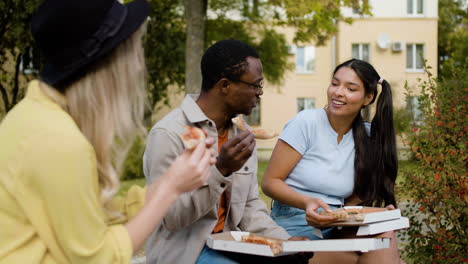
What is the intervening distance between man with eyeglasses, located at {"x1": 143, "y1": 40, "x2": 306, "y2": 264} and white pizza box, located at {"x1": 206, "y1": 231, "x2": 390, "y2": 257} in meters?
0.14

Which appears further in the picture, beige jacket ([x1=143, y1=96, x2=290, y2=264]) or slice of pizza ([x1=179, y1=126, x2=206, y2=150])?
beige jacket ([x1=143, y1=96, x2=290, y2=264])

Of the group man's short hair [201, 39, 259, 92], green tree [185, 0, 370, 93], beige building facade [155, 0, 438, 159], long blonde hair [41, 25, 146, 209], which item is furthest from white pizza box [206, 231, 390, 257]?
beige building facade [155, 0, 438, 159]

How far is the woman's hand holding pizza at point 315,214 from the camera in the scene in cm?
268

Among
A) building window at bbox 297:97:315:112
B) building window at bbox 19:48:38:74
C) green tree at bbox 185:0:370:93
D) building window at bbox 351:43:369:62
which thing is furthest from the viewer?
building window at bbox 297:97:315:112

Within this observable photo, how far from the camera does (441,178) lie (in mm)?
3854

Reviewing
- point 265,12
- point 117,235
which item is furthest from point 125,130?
point 265,12

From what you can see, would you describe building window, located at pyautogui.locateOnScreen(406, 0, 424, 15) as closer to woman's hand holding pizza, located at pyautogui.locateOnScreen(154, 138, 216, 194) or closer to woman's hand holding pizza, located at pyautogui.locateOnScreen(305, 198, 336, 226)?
woman's hand holding pizza, located at pyautogui.locateOnScreen(305, 198, 336, 226)

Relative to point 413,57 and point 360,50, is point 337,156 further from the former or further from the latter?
point 413,57

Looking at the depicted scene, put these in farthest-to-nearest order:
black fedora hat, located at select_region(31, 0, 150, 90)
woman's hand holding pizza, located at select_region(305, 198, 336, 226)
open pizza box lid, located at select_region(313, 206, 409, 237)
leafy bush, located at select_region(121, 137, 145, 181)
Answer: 1. leafy bush, located at select_region(121, 137, 145, 181)
2. woman's hand holding pizza, located at select_region(305, 198, 336, 226)
3. open pizza box lid, located at select_region(313, 206, 409, 237)
4. black fedora hat, located at select_region(31, 0, 150, 90)

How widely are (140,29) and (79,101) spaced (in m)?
0.32

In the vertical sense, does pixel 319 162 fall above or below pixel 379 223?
above

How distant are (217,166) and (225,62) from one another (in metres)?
0.65

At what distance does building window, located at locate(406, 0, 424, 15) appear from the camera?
27062 mm

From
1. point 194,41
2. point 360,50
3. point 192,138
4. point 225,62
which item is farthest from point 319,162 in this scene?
point 360,50
